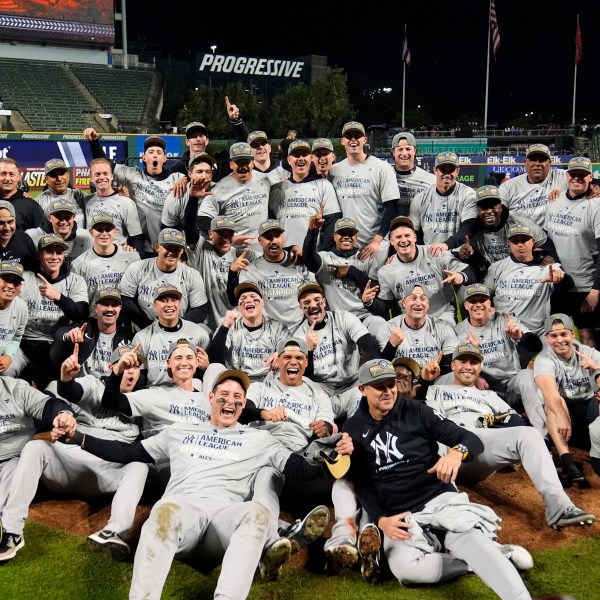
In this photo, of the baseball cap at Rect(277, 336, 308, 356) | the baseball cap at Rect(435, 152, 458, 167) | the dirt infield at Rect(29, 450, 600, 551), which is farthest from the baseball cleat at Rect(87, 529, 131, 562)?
the baseball cap at Rect(435, 152, 458, 167)

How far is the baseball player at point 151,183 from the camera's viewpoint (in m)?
9.34

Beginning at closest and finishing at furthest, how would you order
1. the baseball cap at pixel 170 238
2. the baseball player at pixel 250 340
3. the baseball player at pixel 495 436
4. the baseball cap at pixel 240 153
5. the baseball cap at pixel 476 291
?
the baseball player at pixel 495 436 → the baseball player at pixel 250 340 → the baseball cap at pixel 476 291 → the baseball cap at pixel 170 238 → the baseball cap at pixel 240 153

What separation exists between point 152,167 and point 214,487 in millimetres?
5072

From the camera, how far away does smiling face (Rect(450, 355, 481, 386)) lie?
21.9ft

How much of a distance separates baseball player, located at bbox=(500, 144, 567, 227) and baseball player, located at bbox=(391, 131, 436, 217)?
Answer: 3.44 ft

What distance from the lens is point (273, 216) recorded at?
356 inches

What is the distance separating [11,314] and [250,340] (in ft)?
7.31

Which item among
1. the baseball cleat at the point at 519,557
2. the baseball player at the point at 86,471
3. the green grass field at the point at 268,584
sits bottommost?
the green grass field at the point at 268,584

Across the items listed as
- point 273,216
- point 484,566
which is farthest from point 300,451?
point 273,216

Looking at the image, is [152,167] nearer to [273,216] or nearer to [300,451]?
[273,216]

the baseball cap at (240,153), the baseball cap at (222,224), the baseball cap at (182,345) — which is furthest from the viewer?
the baseball cap at (240,153)

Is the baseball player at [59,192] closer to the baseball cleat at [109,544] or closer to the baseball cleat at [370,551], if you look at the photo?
the baseball cleat at [109,544]

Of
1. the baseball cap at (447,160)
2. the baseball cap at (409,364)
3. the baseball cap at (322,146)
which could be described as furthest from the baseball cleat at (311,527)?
the baseball cap at (322,146)

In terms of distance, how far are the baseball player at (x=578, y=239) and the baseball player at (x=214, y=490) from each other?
4.14m
